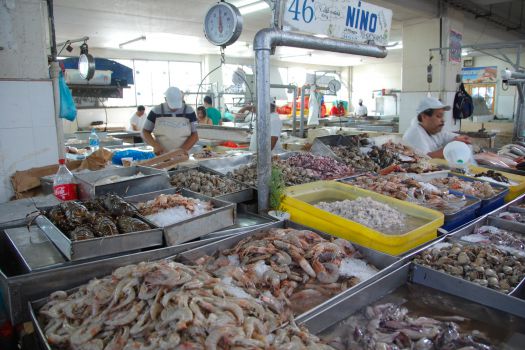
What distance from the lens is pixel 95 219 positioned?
214 cm

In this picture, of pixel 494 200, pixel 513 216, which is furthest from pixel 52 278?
pixel 494 200

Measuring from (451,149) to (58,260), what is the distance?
423 cm

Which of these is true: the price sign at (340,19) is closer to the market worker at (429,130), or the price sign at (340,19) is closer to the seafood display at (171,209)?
the seafood display at (171,209)

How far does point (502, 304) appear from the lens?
1.79m

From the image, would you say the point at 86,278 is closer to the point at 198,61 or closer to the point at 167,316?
the point at 167,316

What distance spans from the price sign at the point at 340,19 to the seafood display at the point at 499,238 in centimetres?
173

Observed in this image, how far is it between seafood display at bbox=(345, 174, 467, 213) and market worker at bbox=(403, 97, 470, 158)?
1817 millimetres

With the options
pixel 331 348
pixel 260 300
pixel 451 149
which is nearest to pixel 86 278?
pixel 260 300

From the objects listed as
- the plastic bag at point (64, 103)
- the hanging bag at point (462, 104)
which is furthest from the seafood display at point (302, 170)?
the hanging bag at point (462, 104)

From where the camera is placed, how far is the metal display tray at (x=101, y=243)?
1.83 m

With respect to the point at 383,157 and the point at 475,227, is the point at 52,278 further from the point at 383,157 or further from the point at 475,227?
the point at 383,157

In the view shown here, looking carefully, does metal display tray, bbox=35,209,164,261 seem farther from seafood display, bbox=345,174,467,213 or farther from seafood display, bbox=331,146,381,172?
seafood display, bbox=331,146,381,172

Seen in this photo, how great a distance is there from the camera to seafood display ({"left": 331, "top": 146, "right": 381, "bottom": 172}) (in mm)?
4215

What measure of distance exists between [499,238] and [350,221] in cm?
101
